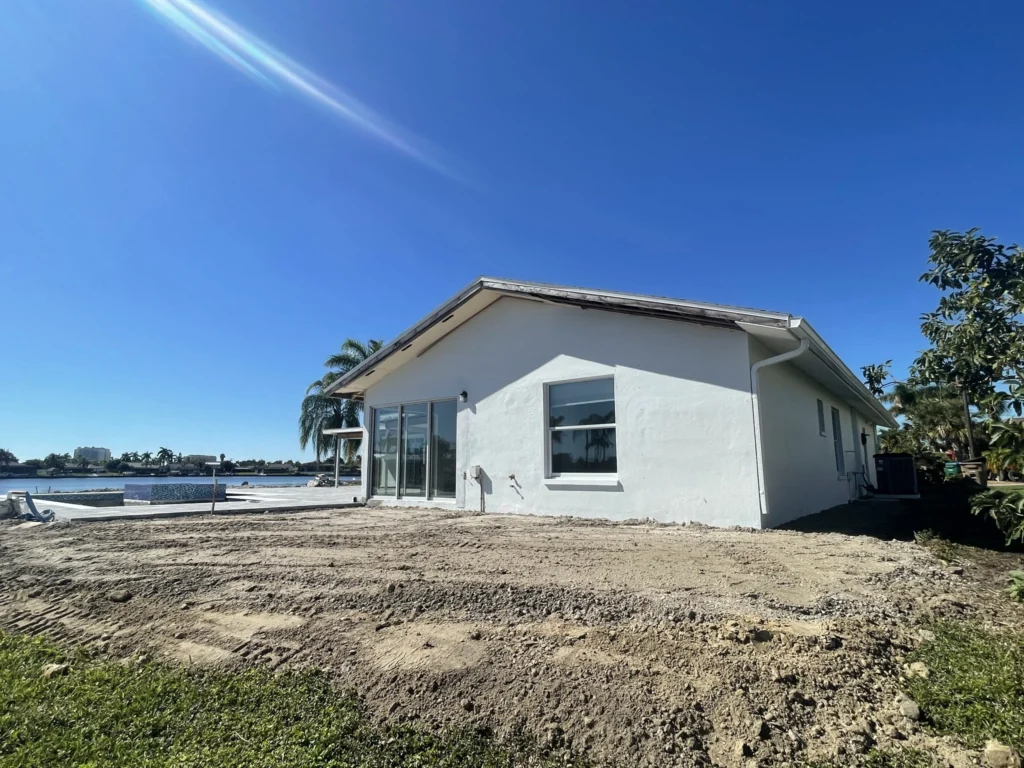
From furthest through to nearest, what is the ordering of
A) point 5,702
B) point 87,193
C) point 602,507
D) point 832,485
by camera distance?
point 832,485
point 87,193
point 602,507
point 5,702

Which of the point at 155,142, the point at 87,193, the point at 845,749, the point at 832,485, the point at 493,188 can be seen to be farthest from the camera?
the point at 493,188

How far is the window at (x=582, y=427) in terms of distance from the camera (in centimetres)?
849

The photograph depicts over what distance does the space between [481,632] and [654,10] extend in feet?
32.5

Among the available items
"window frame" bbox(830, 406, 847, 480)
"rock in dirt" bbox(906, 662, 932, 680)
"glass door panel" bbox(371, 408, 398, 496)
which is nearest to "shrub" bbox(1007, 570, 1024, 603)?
"rock in dirt" bbox(906, 662, 932, 680)

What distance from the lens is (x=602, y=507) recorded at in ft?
27.3

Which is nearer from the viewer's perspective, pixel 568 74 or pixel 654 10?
pixel 654 10

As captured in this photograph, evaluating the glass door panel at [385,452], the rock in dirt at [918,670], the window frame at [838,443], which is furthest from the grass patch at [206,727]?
the window frame at [838,443]

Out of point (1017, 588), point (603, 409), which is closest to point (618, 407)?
point (603, 409)

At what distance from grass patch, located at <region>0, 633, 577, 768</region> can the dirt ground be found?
0.51 feet

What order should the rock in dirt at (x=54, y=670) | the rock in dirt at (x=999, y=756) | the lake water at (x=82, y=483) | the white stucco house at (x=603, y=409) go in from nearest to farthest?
the rock in dirt at (x=999, y=756) < the rock in dirt at (x=54, y=670) < the white stucco house at (x=603, y=409) < the lake water at (x=82, y=483)

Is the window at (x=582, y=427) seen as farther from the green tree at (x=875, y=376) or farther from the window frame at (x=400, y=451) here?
the green tree at (x=875, y=376)

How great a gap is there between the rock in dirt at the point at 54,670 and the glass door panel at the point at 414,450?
26.6ft

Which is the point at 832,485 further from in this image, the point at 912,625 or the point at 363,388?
the point at 363,388

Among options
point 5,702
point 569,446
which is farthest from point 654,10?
point 5,702
